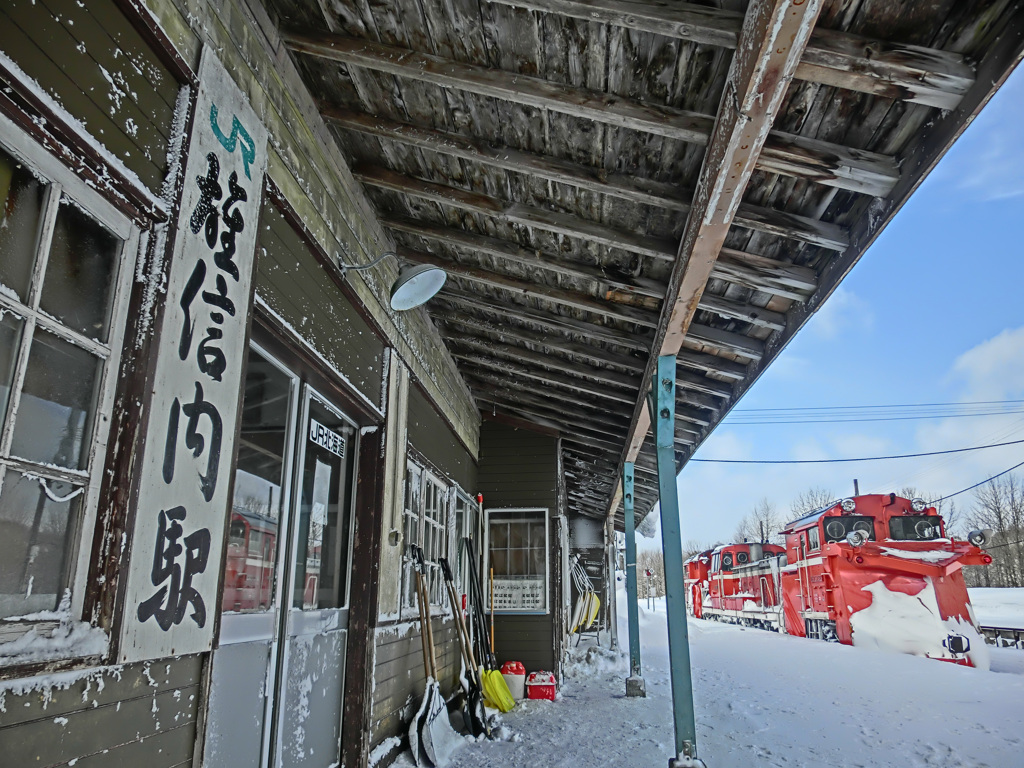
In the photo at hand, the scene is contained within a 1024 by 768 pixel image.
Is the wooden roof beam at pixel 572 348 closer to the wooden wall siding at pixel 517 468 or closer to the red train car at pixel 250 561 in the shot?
the wooden wall siding at pixel 517 468

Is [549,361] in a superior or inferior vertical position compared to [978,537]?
superior

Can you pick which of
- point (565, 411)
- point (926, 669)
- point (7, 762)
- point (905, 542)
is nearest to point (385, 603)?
point (7, 762)

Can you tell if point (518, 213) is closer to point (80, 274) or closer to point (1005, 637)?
point (80, 274)

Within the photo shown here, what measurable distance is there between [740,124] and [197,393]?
90.2 inches

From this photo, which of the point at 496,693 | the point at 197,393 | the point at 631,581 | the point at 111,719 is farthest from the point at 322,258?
the point at 631,581

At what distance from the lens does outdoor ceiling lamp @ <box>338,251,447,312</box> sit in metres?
3.52

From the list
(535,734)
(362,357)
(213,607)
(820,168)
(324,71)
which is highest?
(324,71)

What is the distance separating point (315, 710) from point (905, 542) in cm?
1121

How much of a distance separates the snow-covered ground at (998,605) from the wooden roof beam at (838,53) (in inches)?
688

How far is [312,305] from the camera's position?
3379 mm

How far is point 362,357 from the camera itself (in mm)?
4133

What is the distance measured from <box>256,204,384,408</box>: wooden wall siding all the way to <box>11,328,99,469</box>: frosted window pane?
1038 millimetres

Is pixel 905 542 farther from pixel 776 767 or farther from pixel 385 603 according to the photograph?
pixel 385 603

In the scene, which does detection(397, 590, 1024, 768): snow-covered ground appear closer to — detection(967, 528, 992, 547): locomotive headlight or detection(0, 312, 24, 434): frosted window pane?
detection(967, 528, 992, 547): locomotive headlight
